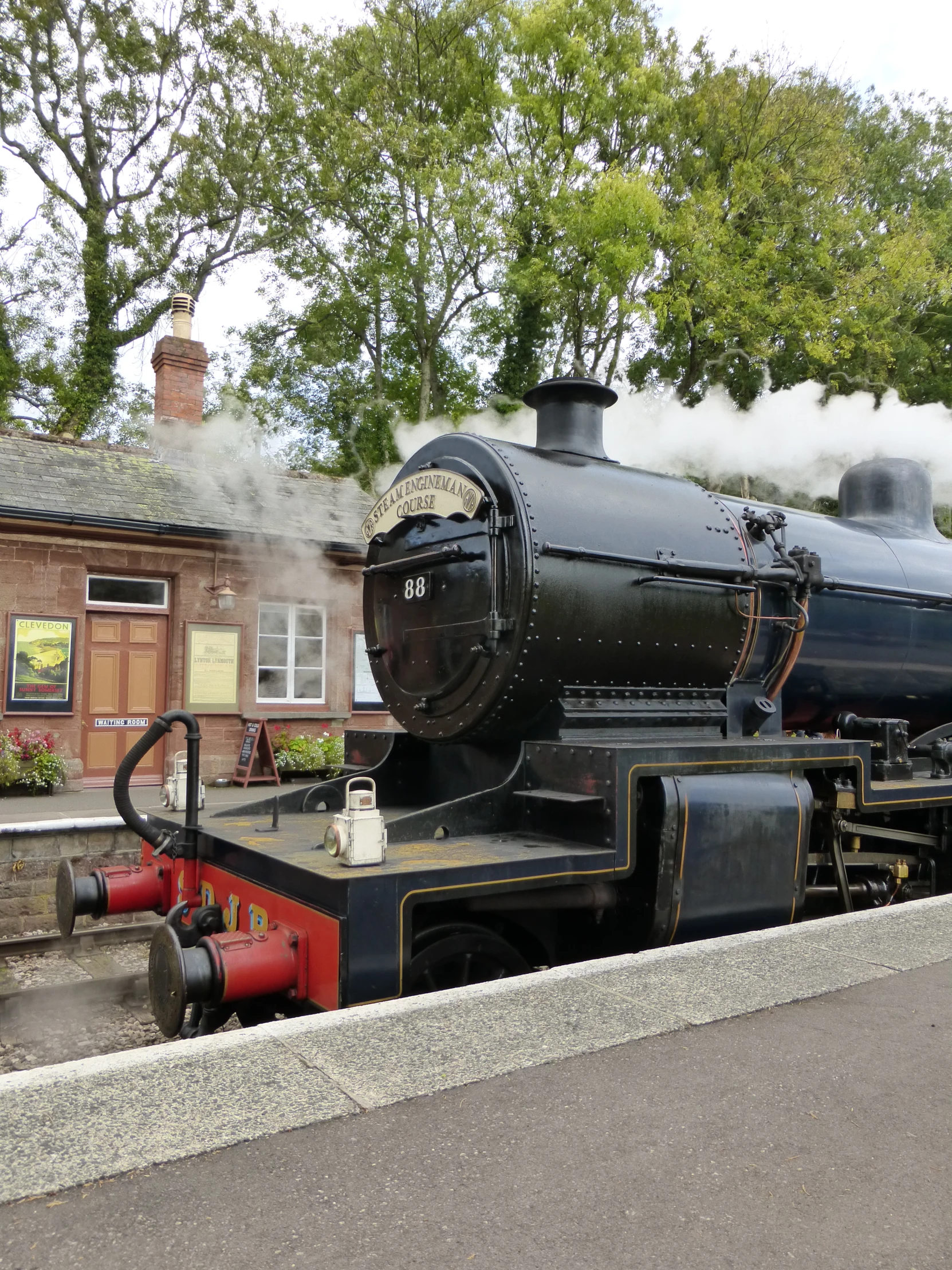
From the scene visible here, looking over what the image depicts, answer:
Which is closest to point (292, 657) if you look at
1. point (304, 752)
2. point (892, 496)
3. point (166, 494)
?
point (304, 752)

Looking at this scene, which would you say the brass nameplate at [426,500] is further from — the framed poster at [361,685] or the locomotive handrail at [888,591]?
the framed poster at [361,685]

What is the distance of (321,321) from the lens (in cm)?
2139

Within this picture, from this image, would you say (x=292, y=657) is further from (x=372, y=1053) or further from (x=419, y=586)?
(x=372, y=1053)

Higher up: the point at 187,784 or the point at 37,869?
the point at 187,784

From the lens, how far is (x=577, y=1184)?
2014mm

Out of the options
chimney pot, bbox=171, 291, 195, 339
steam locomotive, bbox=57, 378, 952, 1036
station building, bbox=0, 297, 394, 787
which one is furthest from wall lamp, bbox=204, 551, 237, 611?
steam locomotive, bbox=57, 378, 952, 1036

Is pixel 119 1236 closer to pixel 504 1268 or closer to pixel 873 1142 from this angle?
pixel 504 1268

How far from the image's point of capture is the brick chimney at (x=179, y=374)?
12.8m

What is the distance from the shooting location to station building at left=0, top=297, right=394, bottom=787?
32.8 ft

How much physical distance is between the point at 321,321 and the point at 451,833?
19.5 m

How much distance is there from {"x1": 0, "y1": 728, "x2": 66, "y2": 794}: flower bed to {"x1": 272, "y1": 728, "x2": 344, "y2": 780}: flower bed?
239 cm

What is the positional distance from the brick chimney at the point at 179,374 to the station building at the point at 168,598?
0.05 metres

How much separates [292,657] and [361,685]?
996 millimetres

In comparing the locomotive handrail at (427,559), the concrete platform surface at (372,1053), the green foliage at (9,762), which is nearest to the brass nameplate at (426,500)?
the locomotive handrail at (427,559)
